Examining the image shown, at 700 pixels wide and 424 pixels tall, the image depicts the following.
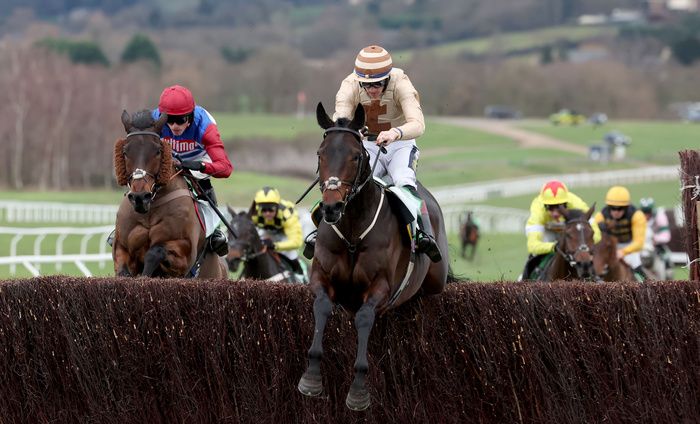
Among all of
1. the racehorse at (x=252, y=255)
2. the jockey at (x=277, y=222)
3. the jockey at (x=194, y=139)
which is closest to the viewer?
the jockey at (x=194, y=139)

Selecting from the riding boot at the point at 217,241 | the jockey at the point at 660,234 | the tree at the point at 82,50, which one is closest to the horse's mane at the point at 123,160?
the riding boot at the point at 217,241

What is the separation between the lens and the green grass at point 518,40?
110 metres

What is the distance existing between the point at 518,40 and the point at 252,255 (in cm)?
10670

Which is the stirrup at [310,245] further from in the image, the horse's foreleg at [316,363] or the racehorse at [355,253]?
the horse's foreleg at [316,363]

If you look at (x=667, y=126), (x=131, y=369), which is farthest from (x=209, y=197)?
(x=667, y=126)

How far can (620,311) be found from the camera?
25.0 ft

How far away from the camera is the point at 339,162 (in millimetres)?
Result: 6922

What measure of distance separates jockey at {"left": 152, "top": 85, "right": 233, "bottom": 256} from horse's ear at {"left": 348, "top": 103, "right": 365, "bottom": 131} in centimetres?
249

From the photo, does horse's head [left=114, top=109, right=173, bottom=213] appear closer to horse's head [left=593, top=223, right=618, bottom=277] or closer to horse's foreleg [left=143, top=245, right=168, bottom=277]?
horse's foreleg [left=143, top=245, right=168, bottom=277]

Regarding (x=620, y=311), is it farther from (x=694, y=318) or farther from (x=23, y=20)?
(x=23, y=20)

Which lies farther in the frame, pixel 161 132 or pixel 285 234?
pixel 285 234

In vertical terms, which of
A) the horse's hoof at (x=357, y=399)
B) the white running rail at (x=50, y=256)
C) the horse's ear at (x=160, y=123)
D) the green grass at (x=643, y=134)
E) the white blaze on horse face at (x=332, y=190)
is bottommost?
the green grass at (x=643, y=134)

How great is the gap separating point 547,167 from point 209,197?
177 ft

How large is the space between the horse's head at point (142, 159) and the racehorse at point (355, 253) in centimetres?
165
